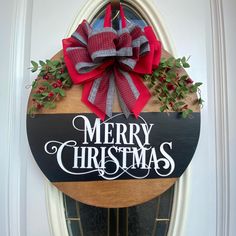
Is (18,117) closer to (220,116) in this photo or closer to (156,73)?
(156,73)

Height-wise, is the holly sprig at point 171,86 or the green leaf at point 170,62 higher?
the green leaf at point 170,62

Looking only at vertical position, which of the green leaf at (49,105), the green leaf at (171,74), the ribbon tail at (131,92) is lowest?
the green leaf at (49,105)

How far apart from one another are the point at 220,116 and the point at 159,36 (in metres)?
0.27

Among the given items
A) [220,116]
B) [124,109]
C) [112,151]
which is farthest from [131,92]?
[220,116]

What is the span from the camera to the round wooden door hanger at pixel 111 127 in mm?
570

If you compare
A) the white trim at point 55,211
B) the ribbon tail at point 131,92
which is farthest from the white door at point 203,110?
the ribbon tail at point 131,92

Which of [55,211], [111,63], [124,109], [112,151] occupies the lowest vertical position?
[55,211]

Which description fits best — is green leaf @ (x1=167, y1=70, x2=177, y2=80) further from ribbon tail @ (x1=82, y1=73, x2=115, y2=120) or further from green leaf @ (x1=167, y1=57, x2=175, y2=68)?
ribbon tail @ (x1=82, y1=73, x2=115, y2=120)

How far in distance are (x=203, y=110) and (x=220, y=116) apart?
5 centimetres

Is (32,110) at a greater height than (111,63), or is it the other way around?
(111,63)

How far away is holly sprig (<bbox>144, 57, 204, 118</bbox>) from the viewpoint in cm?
59

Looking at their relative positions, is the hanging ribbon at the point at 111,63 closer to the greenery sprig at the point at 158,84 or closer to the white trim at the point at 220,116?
the greenery sprig at the point at 158,84

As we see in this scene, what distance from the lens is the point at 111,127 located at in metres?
0.58

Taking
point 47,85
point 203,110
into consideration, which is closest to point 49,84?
point 47,85
